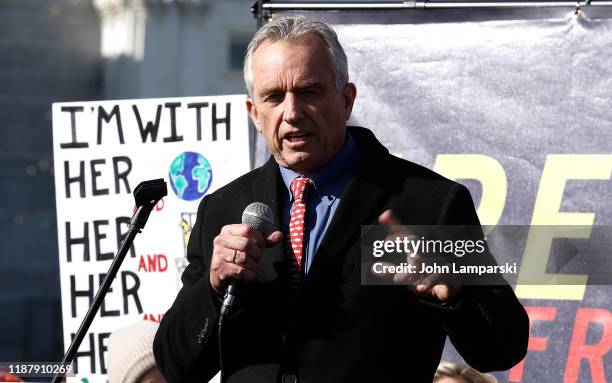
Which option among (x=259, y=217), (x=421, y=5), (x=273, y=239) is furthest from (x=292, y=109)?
(x=421, y=5)

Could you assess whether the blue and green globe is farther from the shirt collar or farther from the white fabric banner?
the shirt collar

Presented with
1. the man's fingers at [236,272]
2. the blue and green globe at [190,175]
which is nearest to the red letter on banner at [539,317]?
the blue and green globe at [190,175]

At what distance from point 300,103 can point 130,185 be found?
3000 millimetres

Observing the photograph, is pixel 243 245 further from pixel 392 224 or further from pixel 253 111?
pixel 253 111

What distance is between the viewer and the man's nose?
3.63m

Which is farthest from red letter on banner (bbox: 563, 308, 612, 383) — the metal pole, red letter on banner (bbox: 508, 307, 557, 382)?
the metal pole

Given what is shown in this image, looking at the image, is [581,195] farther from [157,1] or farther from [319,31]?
[157,1]

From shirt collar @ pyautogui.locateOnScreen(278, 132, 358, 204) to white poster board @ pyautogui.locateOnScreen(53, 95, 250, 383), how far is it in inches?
99.5

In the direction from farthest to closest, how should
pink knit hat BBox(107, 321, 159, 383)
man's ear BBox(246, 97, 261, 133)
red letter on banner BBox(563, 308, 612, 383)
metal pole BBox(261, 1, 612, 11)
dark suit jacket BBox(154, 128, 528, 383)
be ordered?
metal pole BBox(261, 1, 612, 11) < red letter on banner BBox(563, 308, 612, 383) < pink knit hat BBox(107, 321, 159, 383) < man's ear BBox(246, 97, 261, 133) < dark suit jacket BBox(154, 128, 528, 383)

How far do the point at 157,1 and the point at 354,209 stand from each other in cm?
2198

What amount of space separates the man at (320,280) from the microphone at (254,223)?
48mm

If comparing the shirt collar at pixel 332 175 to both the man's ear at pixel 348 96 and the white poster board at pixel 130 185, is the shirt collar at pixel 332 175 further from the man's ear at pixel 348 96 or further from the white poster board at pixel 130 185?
the white poster board at pixel 130 185

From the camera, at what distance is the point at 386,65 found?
5.77 meters

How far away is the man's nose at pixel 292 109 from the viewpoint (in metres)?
3.63
